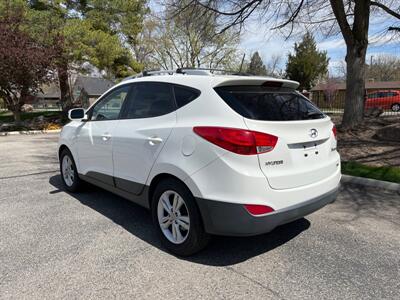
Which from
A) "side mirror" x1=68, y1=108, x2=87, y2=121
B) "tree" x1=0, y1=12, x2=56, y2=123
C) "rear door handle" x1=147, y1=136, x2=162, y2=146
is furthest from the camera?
"tree" x1=0, y1=12, x2=56, y2=123

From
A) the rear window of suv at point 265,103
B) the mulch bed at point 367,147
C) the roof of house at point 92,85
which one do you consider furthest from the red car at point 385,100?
the roof of house at point 92,85

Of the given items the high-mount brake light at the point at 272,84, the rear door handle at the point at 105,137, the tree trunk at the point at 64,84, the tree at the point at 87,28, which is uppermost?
the tree at the point at 87,28

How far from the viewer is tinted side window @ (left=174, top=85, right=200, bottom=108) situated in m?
3.11

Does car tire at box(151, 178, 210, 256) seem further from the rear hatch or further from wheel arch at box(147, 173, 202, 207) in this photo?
the rear hatch

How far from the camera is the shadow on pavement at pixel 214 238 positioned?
10.4 ft

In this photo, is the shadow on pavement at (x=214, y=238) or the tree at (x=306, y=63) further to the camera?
the tree at (x=306, y=63)

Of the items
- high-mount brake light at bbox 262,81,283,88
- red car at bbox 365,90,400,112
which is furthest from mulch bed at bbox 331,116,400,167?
red car at bbox 365,90,400,112

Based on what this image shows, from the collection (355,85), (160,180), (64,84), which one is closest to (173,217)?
(160,180)

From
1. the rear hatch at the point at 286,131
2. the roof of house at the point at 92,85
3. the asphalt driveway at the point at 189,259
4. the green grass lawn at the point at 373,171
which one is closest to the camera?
the asphalt driveway at the point at 189,259

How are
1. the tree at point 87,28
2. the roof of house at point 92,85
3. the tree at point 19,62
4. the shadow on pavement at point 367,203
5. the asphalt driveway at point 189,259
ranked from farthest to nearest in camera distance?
the roof of house at point 92,85
the tree at point 87,28
the tree at point 19,62
the shadow on pavement at point 367,203
the asphalt driveway at point 189,259

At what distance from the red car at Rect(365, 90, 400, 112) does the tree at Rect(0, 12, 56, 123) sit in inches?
905

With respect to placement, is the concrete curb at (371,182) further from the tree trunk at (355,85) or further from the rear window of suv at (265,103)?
the tree trunk at (355,85)

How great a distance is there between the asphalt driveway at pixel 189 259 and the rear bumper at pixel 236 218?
424 millimetres

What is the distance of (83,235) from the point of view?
3656 mm
